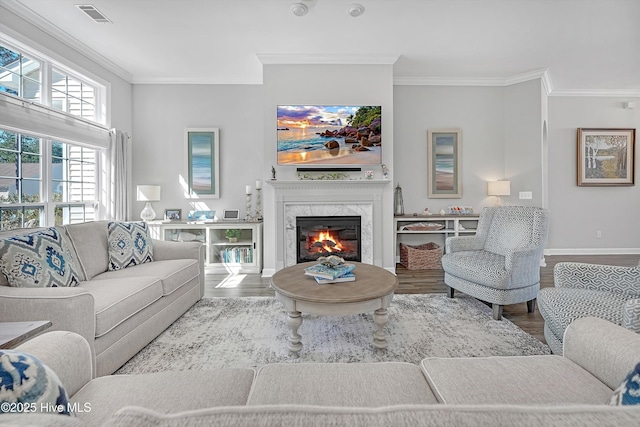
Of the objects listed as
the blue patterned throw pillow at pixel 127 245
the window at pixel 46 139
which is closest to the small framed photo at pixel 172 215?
the window at pixel 46 139

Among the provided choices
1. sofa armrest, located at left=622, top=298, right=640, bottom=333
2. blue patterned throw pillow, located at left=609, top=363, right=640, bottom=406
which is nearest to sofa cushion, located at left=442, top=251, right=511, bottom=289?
sofa armrest, located at left=622, top=298, right=640, bottom=333

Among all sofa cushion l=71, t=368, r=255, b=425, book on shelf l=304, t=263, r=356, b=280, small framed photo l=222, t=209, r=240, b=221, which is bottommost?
sofa cushion l=71, t=368, r=255, b=425

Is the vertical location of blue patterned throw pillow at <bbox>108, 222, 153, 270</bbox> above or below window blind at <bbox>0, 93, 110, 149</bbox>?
below

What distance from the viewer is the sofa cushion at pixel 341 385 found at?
35.2 inches

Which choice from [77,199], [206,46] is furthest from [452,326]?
[77,199]

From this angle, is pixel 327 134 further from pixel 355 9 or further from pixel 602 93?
pixel 602 93

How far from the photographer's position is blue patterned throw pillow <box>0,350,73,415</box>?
2.00 ft

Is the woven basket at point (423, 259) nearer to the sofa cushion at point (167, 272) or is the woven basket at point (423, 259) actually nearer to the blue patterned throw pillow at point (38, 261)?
the sofa cushion at point (167, 272)

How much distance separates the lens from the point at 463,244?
132 inches

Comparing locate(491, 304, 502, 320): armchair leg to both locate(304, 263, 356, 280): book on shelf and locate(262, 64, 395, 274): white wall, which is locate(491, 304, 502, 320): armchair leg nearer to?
locate(304, 263, 356, 280): book on shelf

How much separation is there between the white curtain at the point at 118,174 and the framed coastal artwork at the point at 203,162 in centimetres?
86

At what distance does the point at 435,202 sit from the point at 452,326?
2.84 m

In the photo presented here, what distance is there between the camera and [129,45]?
3.79 meters

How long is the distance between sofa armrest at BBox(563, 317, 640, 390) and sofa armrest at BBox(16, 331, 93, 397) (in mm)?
1728
